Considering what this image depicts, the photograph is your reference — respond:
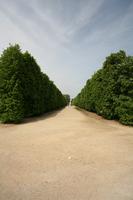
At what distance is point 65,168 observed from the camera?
18.8 feet

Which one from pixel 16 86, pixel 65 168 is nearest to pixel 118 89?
pixel 16 86

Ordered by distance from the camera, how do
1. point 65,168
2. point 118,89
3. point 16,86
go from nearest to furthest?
point 65,168, point 16,86, point 118,89

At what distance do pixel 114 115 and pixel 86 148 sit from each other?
9533 mm

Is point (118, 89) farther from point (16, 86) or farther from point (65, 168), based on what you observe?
point (65, 168)

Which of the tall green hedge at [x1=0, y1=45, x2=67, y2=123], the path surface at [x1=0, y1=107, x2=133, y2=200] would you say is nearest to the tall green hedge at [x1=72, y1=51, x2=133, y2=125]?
the tall green hedge at [x1=0, y1=45, x2=67, y2=123]

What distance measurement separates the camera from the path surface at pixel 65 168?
14.2ft

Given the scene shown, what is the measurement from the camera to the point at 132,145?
870 cm

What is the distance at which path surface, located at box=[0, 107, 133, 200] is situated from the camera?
14.2ft

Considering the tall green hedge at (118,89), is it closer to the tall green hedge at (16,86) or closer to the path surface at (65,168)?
the tall green hedge at (16,86)

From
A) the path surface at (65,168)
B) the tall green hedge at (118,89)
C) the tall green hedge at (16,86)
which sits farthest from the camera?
the tall green hedge at (118,89)

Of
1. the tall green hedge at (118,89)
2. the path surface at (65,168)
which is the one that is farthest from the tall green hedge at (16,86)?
the tall green hedge at (118,89)

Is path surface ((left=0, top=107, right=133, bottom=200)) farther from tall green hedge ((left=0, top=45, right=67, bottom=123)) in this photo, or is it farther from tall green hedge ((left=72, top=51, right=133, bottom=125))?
tall green hedge ((left=72, top=51, right=133, bottom=125))

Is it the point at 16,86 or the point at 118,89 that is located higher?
the point at 118,89

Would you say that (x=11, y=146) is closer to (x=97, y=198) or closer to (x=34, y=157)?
(x=34, y=157)
